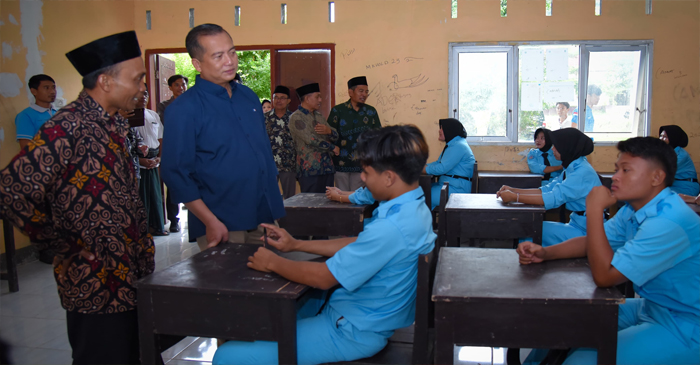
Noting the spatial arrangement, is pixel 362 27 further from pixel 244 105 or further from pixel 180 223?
pixel 244 105

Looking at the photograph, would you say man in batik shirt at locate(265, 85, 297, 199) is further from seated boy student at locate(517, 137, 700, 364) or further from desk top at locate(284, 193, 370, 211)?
seated boy student at locate(517, 137, 700, 364)

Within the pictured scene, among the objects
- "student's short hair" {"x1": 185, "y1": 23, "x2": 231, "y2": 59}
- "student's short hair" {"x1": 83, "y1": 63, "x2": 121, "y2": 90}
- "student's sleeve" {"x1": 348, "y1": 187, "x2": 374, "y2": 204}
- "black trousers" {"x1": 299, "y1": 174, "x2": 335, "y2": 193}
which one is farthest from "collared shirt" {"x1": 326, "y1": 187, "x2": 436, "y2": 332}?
"black trousers" {"x1": 299, "y1": 174, "x2": 335, "y2": 193}

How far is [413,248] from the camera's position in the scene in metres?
1.46

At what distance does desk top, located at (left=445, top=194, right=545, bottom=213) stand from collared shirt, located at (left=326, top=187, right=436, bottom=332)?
148 cm

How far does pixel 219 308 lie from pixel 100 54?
835mm

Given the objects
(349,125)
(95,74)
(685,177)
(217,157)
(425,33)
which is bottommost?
(685,177)

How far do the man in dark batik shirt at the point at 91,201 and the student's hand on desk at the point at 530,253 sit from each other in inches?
49.3

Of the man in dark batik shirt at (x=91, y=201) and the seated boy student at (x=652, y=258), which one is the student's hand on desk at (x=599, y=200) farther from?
the man in dark batik shirt at (x=91, y=201)

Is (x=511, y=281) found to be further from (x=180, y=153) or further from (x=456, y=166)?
(x=456, y=166)

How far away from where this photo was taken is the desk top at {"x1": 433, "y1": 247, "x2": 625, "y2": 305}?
1.32 meters

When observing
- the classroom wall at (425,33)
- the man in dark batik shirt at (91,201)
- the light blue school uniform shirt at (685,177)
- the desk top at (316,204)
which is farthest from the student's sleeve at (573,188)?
the classroom wall at (425,33)

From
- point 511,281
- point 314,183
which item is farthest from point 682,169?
point 511,281

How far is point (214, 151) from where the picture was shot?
1.98 metres

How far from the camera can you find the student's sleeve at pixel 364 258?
1.40m
